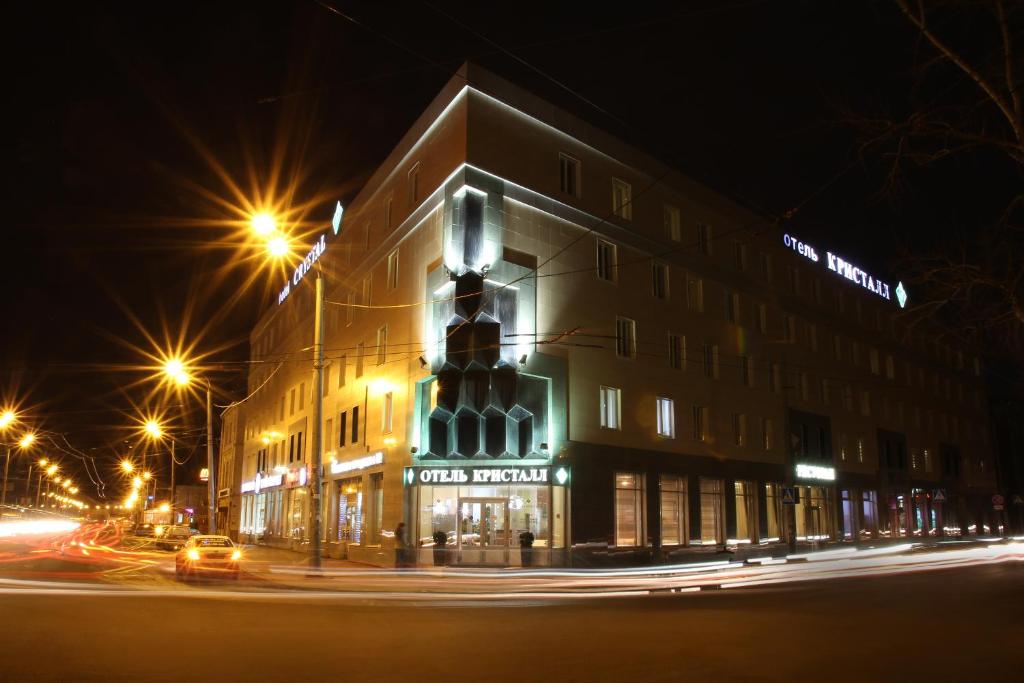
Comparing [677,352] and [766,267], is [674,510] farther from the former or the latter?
[766,267]

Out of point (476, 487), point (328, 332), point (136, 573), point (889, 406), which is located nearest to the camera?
point (136, 573)

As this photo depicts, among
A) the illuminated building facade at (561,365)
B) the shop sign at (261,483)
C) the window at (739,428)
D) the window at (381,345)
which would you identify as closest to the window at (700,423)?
the illuminated building facade at (561,365)

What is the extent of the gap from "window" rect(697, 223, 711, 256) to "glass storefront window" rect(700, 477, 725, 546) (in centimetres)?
1056

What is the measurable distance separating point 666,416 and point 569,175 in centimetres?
1071


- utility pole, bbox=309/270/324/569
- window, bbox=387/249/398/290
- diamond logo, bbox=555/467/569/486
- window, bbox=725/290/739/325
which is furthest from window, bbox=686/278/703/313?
utility pole, bbox=309/270/324/569

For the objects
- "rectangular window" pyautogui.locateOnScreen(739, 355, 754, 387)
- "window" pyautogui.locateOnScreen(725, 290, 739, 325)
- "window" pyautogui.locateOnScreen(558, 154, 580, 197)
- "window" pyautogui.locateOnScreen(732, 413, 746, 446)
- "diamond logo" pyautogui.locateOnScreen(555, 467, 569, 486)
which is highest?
"window" pyautogui.locateOnScreen(558, 154, 580, 197)

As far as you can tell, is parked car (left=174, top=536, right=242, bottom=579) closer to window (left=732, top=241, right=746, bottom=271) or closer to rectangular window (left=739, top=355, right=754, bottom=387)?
rectangular window (left=739, top=355, right=754, bottom=387)

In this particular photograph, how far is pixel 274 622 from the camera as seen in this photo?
40.8ft

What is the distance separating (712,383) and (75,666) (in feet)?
97.3

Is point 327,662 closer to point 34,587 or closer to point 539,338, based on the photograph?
point 34,587

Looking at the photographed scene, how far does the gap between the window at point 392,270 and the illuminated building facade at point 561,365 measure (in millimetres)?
105

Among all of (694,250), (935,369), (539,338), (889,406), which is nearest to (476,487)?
(539,338)

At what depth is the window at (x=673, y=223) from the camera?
1359 inches

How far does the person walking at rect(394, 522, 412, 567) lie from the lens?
26.5 m
